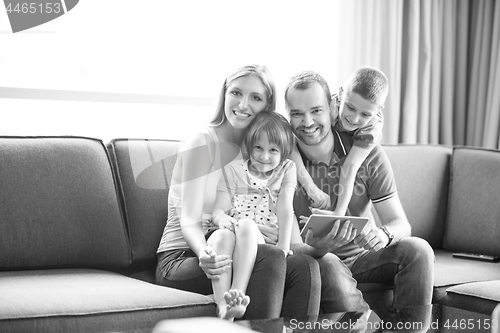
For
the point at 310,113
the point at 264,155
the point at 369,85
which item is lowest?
the point at 264,155

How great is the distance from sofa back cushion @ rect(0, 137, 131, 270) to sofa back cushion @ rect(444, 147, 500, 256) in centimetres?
152

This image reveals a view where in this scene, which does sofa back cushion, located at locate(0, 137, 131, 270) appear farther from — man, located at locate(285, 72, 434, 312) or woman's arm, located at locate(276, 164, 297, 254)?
man, located at locate(285, 72, 434, 312)

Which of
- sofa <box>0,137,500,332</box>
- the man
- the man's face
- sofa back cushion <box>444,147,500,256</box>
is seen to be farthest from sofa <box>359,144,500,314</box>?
the man's face

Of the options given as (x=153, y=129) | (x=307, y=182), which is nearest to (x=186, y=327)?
(x=307, y=182)

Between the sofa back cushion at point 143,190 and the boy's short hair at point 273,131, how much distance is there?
0.40m

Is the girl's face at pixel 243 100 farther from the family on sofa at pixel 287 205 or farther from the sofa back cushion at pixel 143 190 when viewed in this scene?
the sofa back cushion at pixel 143 190

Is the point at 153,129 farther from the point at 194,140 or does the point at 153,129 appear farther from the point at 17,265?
the point at 17,265

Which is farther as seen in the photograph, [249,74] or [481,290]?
[249,74]

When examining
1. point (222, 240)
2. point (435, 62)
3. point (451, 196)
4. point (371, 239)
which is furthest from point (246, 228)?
point (435, 62)

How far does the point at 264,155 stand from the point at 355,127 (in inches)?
15.1

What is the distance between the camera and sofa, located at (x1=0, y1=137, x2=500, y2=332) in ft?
5.95

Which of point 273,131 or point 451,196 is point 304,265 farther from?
point 451,196

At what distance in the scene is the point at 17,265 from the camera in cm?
215

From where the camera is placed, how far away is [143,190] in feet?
7.89
